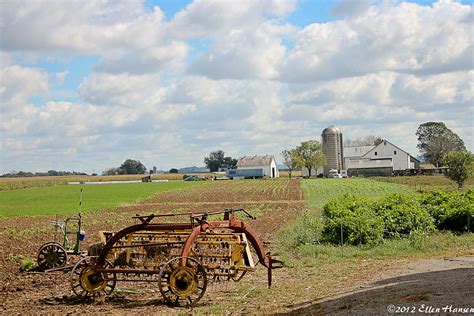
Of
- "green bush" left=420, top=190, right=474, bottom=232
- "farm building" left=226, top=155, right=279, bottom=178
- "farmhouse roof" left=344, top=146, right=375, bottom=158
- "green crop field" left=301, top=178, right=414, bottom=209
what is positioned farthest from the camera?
"farm building" left=226, top=155, right=279, bottom=178

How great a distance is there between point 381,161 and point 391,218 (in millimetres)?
106394

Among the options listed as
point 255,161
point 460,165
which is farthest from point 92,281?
point 255,161

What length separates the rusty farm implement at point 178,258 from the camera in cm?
1187

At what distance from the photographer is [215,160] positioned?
196125 millimetres

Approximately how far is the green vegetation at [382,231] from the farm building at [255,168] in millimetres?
121981

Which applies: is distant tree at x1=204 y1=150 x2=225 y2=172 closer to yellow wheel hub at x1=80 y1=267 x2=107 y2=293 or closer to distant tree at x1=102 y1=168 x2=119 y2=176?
distant tree at x1=102 y1=168 x2=119 y2=176

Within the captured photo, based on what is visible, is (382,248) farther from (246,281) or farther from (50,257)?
(50,257)

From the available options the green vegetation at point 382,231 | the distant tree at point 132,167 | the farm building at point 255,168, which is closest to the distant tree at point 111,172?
the distant tree at point 132,167

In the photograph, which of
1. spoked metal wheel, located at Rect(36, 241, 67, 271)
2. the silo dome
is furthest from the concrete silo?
spoked metal wheel, located at Rect(36, 241, 67, 271)

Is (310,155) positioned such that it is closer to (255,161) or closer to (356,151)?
(356,151)

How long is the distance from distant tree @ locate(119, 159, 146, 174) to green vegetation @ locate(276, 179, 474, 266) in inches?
6925

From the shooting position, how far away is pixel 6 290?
1451cm

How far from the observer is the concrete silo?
454 ft

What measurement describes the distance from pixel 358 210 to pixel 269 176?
130190mm
